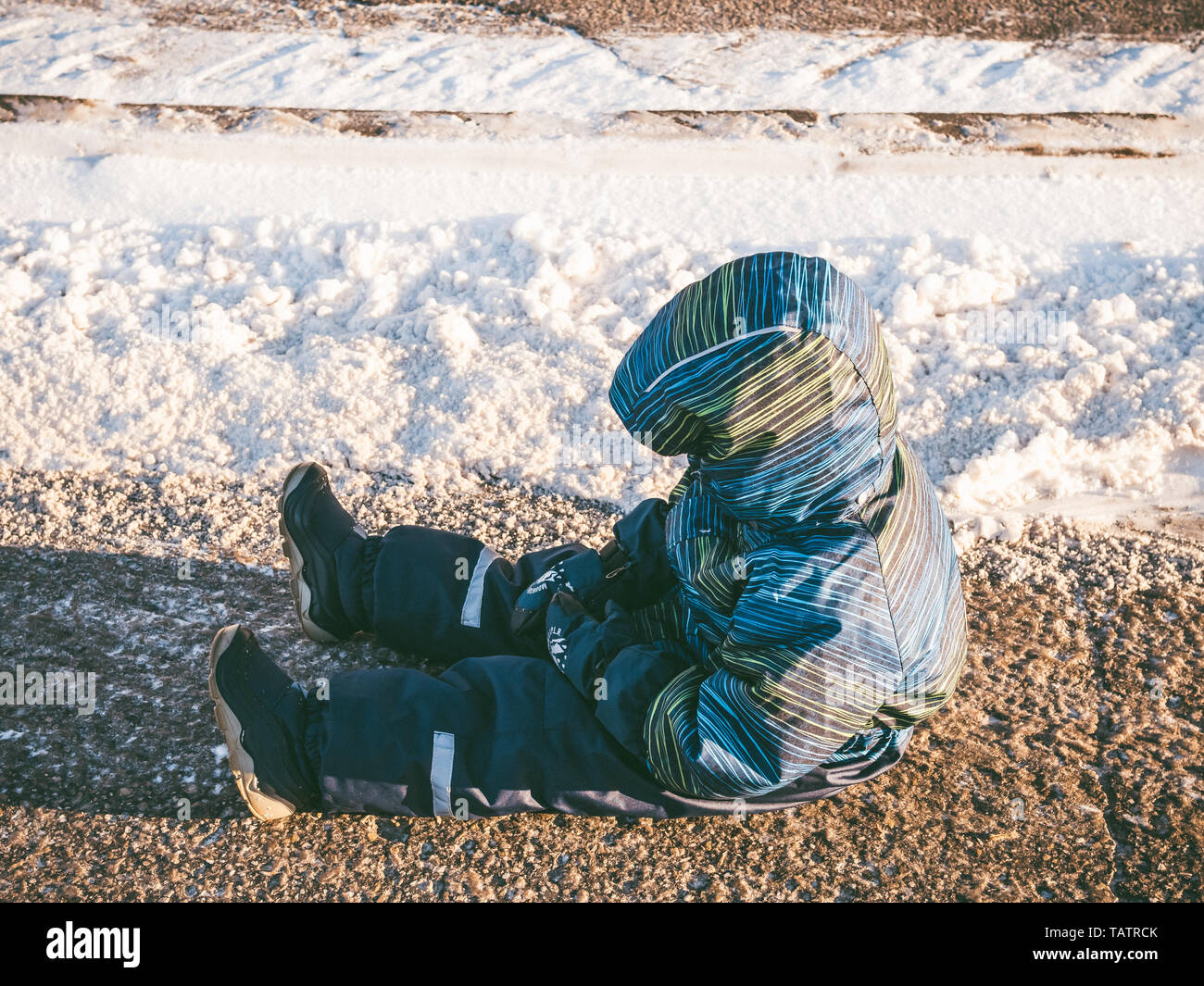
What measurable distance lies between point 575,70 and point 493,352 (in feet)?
4.68

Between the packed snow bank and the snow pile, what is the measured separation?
2.50ft

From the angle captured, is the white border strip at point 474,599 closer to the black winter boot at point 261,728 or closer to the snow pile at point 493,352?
the black winter boot at point 261,728

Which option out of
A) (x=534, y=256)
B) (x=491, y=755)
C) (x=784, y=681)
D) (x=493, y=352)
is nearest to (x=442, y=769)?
(x=491, y=755)

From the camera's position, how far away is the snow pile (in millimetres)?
2352

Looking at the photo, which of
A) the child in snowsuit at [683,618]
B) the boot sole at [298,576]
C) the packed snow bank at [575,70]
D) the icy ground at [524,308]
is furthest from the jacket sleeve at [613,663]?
the packed snow bank at [575,70]

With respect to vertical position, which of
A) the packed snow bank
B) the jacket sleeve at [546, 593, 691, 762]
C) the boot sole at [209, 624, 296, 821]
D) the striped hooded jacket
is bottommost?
the boot sole at [209, 624, 296, 821]

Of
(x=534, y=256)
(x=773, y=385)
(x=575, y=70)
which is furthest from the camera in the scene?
(x=575, y=70)

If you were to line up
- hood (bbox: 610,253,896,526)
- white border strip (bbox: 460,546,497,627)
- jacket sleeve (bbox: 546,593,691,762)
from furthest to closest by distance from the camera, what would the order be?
1. white border strip (bbox: 460,546,497,627)
2. jacket sleeve (bbox: 546,593,691,762)
3. hood (bbox: 610,253,896,526)

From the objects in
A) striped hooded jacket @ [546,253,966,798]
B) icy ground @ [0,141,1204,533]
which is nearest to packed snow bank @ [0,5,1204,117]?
icy ground @ [0,141,1204,533]

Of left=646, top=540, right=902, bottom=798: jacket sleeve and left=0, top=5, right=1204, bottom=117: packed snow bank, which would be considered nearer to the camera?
left=646, top=540, right=902, bottom=798: jacket sleeve

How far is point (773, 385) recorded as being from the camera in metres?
1.25

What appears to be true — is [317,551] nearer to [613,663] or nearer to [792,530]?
[613,663]

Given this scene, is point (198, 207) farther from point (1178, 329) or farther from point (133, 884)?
point (1178, 329)

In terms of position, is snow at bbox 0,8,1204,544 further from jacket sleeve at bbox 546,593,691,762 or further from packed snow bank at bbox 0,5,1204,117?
jacket sleeve at bbox 546,593,691,762
